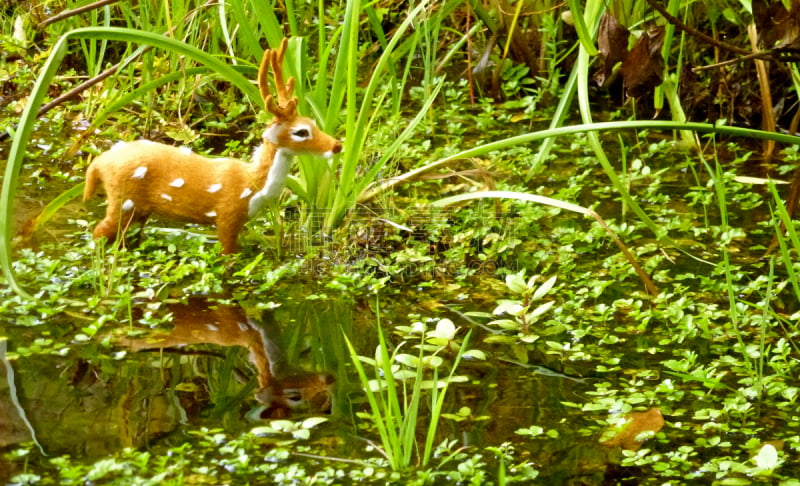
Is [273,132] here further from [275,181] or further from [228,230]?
[228,230]

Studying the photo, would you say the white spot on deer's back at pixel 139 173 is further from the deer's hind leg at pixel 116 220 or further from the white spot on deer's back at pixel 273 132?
the white spot on deer's back at pixel 273 132

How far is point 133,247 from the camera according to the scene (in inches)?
123

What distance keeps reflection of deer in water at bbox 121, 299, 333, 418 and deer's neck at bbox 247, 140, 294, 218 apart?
13.9 inches

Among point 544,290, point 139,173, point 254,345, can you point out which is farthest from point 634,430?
point 139,173

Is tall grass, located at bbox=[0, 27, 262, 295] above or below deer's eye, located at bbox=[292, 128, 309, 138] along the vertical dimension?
above

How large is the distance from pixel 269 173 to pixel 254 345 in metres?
0.59

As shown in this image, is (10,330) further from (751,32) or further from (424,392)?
(751,32)

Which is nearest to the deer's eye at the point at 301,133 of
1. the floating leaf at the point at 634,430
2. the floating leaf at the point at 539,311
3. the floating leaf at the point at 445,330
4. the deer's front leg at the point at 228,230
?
the deer's front leg at the point at 228,230

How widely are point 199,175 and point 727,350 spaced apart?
5.12ft

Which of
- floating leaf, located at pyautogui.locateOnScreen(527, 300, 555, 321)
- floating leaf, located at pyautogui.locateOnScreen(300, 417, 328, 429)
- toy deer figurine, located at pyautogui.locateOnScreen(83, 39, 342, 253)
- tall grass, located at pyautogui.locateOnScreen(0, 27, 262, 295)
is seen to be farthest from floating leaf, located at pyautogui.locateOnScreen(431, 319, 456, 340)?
tall grass, located at pyautogui.locateOnScreen(0, 27, 262, 295)

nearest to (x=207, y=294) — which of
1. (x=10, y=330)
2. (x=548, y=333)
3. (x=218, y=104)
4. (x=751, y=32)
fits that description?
(x=10, y=330)

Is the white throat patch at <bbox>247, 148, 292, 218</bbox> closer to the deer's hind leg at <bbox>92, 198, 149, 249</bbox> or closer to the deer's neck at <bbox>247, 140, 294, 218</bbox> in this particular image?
the deer's neck at <bbox>247, 140, 294, 218</bbox>

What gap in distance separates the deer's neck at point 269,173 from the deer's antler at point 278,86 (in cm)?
12

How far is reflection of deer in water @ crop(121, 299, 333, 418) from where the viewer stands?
2.29m
